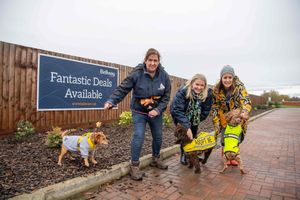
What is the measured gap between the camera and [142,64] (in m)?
3.91

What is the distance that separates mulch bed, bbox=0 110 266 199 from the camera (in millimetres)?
2953

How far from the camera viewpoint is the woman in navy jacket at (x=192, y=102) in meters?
4.10

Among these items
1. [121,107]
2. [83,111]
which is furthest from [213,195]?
[121,107]

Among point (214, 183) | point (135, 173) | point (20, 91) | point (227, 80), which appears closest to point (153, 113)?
point (135, 173)

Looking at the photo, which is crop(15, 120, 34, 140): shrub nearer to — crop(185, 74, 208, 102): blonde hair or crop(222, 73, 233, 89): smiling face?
crop(185, 74, 208, 102): blonde hair

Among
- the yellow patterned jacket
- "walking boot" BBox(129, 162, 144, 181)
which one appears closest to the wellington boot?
"walking boot" BBox(129, 162, 144, 181)

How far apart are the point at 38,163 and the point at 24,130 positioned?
1932mm

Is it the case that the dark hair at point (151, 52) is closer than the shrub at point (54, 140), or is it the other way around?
the dark hair at point (151, 52)

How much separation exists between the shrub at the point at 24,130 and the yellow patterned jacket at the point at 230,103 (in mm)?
4064

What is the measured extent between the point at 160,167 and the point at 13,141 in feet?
10.7

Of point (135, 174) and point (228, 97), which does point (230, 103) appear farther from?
point (135, 174)

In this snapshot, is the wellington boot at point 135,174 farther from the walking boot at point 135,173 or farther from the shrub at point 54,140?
the shrub at point 54,140

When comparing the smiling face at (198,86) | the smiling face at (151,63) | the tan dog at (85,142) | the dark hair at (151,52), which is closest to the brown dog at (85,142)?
the tan dog at (85,142)

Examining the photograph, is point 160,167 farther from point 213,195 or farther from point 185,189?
point 213,195
